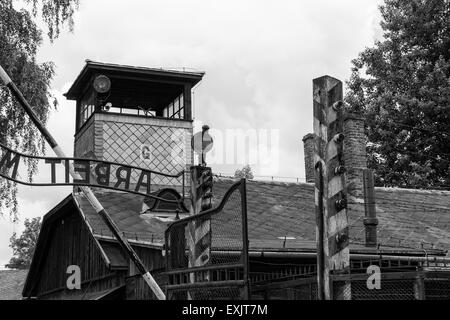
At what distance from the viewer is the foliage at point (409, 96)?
88.1 ft

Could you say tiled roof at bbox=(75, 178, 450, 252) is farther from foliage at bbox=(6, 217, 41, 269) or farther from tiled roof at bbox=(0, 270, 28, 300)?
foliage at bbox=(6, 217, 41, 269)

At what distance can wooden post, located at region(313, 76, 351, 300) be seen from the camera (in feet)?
21.6

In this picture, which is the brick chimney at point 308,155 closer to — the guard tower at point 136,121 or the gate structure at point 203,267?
the guard tower at point 136,121

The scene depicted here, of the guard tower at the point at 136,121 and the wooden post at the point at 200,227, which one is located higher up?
the guard tower at the point at 136,121

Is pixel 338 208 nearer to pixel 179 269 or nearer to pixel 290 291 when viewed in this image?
pixel 290 291

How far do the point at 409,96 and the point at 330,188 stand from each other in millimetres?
21837

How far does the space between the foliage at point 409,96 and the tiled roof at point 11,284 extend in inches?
852

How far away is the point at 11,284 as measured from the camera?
1609 inches

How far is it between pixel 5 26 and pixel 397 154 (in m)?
16.9

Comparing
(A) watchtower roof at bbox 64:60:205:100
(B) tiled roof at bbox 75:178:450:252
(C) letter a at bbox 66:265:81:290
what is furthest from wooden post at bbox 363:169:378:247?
(C) letter a at bbox 66:265:81:290

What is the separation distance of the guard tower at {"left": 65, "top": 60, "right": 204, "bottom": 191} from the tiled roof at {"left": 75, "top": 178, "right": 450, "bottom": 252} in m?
1.65

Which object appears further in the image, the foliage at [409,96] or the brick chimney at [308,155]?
the foliage at [409,96]

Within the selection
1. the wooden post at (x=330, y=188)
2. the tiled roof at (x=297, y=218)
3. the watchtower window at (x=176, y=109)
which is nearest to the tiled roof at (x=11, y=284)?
the watchtower window at (x=176, y=109)
